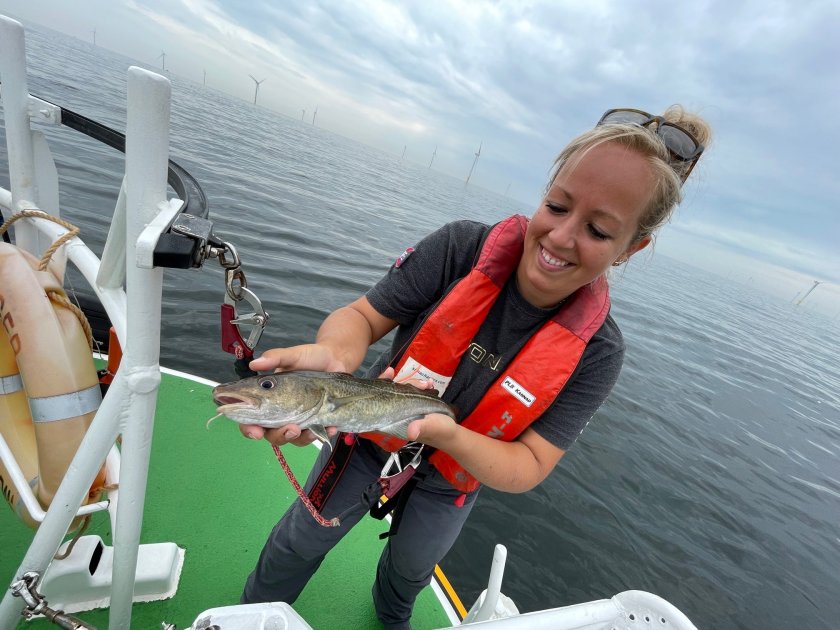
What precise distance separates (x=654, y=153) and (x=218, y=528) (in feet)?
13.5

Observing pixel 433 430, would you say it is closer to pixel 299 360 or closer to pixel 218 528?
pixel 299 360

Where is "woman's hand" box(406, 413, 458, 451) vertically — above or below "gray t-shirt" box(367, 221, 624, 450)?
below

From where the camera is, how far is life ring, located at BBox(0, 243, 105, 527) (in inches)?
77.1

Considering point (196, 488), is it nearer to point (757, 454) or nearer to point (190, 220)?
point (190, 220)

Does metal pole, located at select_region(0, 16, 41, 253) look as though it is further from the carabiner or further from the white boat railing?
the carabiner

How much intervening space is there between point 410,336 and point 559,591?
5.06 m

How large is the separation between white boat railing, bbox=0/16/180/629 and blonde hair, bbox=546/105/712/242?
1.95m

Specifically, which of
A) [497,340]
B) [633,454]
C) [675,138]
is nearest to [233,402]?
[497,340]

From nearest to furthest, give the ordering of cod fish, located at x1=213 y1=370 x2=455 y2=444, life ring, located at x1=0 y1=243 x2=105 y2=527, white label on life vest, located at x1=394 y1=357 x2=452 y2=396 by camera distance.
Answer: cod fish, located at x1=213 y1=370 x2=455 y2=444, life ring, located at x1=0 y1=243 x2=105 y2=527, white label on life vest, located at x1=394 y1=357 x2=452 y2=396

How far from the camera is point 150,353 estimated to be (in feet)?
5.29

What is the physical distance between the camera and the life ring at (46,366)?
1959 millimetres

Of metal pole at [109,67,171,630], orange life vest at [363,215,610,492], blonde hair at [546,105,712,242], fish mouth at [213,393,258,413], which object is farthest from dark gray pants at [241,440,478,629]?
blonde hair at [546,105,712,242]

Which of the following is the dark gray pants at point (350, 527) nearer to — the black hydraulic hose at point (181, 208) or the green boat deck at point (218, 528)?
the green boat deck at point (218, 528)

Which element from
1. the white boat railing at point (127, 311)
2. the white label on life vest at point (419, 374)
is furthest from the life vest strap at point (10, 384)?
the white label on life vest at point (419, 374)
